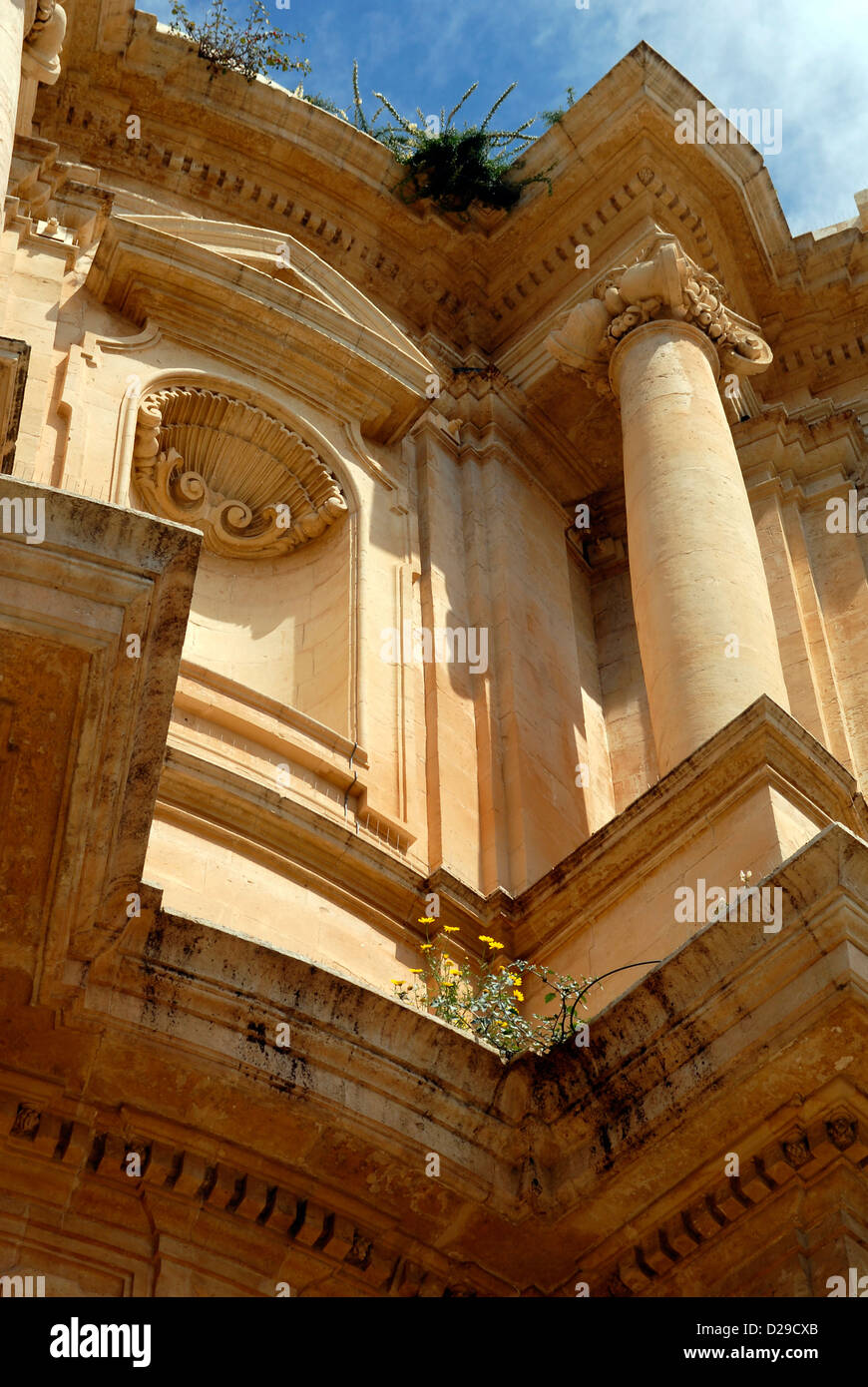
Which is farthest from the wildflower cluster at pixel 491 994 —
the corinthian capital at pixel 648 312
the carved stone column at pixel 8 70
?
the corinthian capital at pixel 648 312

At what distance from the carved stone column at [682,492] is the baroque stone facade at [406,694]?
4 cm

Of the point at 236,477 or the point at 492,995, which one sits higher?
the point at 236,477

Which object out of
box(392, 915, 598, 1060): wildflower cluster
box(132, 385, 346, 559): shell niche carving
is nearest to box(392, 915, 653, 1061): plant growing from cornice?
box(392, 915, 598, 1060): wildflower cluster

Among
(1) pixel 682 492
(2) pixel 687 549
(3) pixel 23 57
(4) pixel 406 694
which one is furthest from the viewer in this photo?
(1) pixel 682 492

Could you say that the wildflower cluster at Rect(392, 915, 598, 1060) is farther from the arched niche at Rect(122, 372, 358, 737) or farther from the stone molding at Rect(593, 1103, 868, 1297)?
the arched niche at Rect(122, 372, 358, 737)

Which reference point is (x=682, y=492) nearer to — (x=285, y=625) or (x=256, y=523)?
(x=285, y=625)

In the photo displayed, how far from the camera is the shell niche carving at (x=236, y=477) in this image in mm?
15320

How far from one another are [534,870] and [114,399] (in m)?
4.63

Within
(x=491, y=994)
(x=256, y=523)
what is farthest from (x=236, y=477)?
(x=491, y=994)

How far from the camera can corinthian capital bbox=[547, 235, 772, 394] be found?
16.5 meters

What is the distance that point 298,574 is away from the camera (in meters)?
15.6

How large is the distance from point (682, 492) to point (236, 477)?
3479 millimetres

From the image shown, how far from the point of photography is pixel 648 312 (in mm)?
16453
